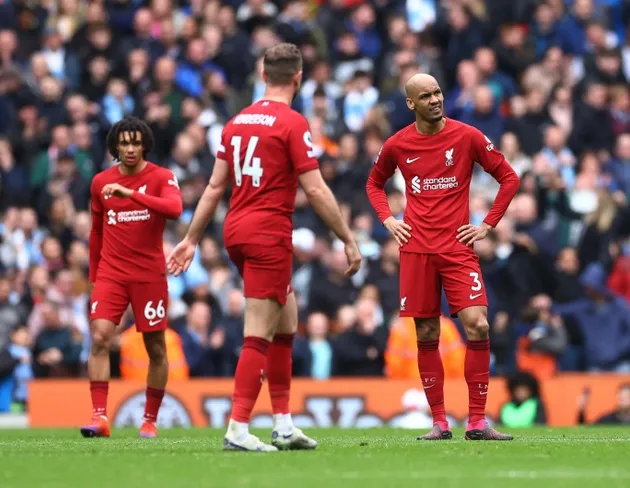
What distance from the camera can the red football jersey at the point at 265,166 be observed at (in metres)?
10.3

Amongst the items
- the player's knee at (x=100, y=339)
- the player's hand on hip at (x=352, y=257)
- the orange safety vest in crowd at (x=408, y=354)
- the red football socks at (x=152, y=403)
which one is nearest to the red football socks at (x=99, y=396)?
the player's knee at (x=100, y=339)

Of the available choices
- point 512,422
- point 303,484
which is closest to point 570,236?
point 512,422

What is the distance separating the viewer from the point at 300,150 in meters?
10.2

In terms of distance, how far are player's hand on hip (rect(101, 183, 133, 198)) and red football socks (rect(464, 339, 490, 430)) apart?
3045 millimetres

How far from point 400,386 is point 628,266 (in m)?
4.13

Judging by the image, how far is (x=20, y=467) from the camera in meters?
9.61

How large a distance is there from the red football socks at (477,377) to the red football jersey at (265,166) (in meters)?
2.15

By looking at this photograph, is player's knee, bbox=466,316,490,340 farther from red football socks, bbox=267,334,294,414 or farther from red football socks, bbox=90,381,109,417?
red football socks, bbox=90,381,109,417

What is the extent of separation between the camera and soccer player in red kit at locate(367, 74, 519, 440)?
11.8m

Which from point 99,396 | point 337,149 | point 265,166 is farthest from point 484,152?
point 337,149

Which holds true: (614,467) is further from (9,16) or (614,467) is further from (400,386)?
(9,16)

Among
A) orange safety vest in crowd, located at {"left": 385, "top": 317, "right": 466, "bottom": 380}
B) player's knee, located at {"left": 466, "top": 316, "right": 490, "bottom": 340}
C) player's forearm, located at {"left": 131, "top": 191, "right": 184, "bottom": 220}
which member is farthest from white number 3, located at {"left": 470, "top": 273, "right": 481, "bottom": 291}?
orange safety vest in crowd, located at {"left": 385, "top": 317, "right": 466, "bottom": 380}

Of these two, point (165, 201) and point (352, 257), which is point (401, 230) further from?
point (165, 201)

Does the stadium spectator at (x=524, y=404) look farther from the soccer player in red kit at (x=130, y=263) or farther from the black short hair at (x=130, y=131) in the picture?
the black short hair at (x=130, y=131)
